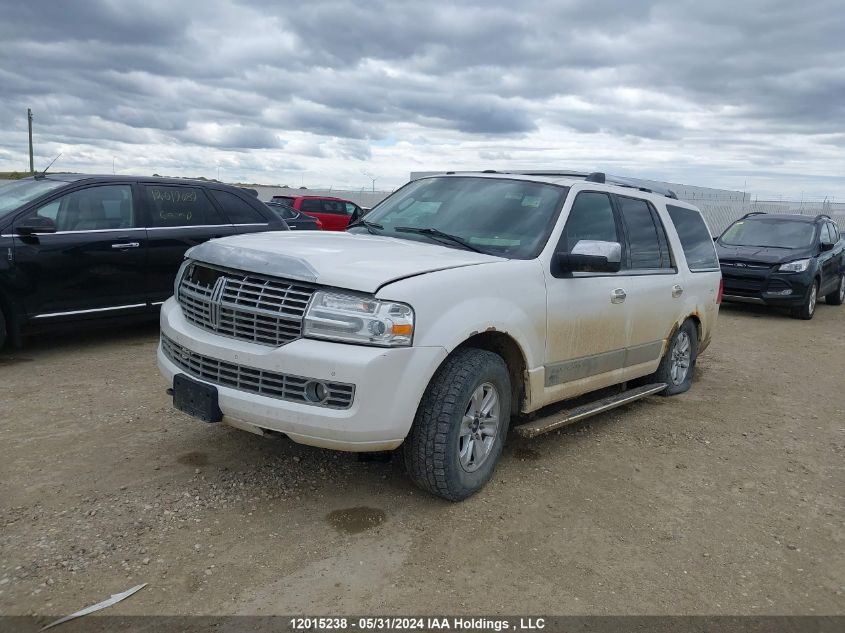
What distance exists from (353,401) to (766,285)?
33.3 feet

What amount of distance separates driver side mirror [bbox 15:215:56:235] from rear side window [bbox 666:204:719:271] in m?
5.37

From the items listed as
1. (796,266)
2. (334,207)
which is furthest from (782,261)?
(334,207)

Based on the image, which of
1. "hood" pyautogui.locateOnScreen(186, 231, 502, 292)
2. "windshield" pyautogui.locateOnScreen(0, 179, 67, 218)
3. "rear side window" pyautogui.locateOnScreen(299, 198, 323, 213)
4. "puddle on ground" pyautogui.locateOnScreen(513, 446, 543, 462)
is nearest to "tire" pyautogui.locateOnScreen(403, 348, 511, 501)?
"hood" pyautogui.locateOnScreen(186, 231, 502, 292)

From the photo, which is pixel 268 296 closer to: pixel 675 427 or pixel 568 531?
pixel 568 531

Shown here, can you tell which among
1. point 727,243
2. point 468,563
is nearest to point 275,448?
point 468,563

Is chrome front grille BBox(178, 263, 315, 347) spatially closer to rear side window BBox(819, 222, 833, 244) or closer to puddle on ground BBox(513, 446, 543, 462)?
puddle on ground BBox(513, 446, 543, 462)

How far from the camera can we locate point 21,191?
265 inches

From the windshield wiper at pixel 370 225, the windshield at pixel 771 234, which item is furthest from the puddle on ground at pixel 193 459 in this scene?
the windshield at pixel 771 234

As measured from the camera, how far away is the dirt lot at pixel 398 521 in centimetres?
292

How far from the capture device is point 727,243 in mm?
12742

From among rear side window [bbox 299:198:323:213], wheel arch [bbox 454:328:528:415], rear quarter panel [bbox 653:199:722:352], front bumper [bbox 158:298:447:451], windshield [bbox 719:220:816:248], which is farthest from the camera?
rear side window [bbox 299:198:323:213]

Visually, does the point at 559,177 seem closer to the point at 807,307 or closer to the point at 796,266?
the point at 796,266

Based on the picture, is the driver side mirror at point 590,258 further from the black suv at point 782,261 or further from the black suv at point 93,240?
the black suv at point 782,261

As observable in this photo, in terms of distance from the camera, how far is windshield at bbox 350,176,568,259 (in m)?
4.27
